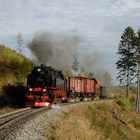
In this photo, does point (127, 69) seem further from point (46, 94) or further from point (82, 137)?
point (82, 137)

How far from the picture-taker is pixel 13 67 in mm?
38438

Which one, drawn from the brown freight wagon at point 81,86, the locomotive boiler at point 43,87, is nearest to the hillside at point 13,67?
the locomotive boiler at point 43,87

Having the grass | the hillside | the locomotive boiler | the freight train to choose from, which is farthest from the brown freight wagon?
the locomotive boiler

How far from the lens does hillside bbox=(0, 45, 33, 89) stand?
3588cm

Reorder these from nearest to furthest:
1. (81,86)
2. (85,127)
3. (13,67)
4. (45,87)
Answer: (85,127) < (45,87) < (13,67) < (81,86)

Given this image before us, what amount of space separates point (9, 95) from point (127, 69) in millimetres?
46086

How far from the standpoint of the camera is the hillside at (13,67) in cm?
3588

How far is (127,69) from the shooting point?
244 ft

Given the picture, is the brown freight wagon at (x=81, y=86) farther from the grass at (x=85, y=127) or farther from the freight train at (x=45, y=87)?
the grass at (x=85, y=127)

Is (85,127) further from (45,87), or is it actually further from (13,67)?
(13,67)

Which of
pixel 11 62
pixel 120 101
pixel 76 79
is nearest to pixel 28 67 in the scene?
pixel 11 62

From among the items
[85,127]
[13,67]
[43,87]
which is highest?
[13,67]

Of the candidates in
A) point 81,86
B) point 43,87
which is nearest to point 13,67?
point 43,87

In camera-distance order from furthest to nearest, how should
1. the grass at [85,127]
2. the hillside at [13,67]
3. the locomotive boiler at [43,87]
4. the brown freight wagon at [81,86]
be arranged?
the brown freight wagon at [81,86], the hillside at [13,67], the locomotive boiler at [43,87], the grass at [85,127]
